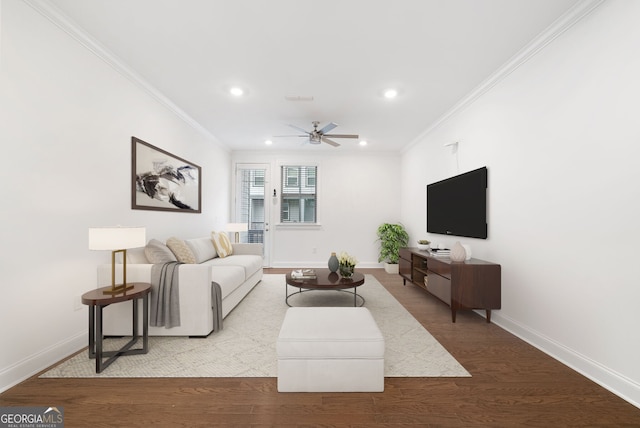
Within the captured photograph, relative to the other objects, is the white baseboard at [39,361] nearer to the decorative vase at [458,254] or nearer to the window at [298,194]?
the decorative vase at [458,254]

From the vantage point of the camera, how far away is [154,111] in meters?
3.51

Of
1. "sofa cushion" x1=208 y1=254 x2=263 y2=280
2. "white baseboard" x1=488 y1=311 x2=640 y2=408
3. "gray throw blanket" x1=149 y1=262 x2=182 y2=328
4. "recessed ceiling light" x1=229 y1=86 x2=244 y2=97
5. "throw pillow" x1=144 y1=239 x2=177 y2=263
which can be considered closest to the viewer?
"white baseboard" x1=488 y1=311 x2=640 y2=408

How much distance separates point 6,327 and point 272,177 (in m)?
4.93

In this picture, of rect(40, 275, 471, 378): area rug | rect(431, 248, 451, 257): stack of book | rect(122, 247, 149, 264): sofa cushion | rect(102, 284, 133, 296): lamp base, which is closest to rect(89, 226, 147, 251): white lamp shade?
rect(102, 284, 133, 296): lamp base

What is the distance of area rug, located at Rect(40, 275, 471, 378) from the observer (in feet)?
6.70

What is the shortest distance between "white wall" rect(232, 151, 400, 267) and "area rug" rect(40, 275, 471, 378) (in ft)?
9.87

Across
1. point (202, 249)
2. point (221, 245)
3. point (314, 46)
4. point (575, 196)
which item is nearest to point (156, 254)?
point (202, 249)

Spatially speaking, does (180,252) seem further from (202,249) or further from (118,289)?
(118,289)

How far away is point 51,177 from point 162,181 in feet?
5.06

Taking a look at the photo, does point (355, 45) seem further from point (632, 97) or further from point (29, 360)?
point (29, 360)

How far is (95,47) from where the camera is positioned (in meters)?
2.53

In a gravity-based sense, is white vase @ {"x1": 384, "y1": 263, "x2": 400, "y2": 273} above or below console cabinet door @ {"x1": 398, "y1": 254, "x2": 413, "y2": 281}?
below

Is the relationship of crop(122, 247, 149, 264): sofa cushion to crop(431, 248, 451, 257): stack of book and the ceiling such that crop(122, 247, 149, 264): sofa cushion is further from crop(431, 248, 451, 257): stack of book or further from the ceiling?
crop(431, 248, 451, 257): stack of book

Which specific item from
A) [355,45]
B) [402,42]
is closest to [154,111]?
[355,45]
